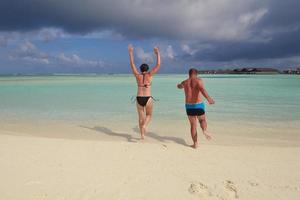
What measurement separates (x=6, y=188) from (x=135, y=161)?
2.02 m

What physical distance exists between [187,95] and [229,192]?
3.01 meters

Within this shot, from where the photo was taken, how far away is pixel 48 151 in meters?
5.74

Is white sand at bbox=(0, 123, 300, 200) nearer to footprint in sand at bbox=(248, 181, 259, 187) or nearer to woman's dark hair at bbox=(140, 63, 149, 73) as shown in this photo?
footprint in sand at bbox=(248, 181, 259, 187)

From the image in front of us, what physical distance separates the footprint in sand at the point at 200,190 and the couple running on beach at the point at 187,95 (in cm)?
240

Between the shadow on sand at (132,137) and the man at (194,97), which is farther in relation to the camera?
the shadow on sand at (132,137)

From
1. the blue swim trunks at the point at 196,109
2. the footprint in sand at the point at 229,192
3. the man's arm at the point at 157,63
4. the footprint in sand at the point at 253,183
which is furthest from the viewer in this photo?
the man's arm at the point at 157,63

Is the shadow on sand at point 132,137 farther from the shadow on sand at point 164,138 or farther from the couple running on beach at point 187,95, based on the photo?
the couple running on beach at point 187,95

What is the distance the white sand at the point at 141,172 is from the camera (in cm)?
411

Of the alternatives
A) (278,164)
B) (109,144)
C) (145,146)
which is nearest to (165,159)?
(145,146)

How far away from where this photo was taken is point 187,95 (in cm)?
691

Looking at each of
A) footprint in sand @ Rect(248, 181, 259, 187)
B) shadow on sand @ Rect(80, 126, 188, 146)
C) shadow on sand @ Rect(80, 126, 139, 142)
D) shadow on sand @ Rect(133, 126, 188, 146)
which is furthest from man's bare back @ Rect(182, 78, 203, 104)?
footprint in sand @ Rect(248, 181, 259, 187)

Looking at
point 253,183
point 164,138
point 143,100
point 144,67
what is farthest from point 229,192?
point 164,138

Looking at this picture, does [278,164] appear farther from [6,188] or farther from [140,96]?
[6,188]

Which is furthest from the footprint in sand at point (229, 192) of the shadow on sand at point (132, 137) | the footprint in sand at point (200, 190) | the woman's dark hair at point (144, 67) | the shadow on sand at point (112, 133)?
the shadow on sand at point (112, 133)
